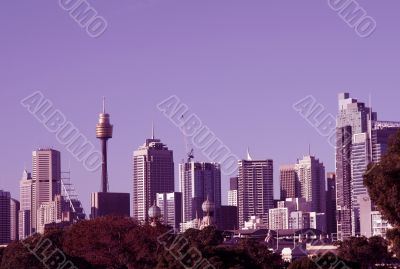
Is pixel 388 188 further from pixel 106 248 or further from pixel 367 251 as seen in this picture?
pixel 367 251

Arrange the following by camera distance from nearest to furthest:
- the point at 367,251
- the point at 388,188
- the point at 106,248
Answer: the point at 388,188
the point at 106,248
the point at 367,251

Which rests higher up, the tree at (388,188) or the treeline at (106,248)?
the tree at (388,188)

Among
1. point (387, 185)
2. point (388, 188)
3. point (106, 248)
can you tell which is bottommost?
point (106, 248)

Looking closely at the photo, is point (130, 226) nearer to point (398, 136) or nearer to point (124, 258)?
point (124, 258)

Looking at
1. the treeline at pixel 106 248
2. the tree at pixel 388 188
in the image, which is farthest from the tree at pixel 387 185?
the treeline at pixel 106 248

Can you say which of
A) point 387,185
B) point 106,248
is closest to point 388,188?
point 387,185

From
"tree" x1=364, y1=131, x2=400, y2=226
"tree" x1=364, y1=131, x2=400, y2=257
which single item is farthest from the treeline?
"tree" x1=364, y1=131, x2=400, y2=226

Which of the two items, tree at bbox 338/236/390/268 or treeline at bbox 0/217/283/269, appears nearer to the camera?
treeline at bbox 0/217/283/269

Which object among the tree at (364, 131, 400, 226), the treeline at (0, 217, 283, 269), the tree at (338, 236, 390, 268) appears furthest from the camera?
the tree at (338, 236, 390, 268)

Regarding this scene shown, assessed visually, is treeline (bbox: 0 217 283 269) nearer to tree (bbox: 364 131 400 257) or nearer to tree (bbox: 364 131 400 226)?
tree (bbox: 364 131 400 257)

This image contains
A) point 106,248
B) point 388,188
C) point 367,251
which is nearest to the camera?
point 388,188

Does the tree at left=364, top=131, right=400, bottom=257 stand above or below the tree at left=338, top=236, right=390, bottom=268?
above

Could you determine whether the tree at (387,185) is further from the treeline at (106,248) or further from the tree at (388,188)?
the treeline at (106,248)

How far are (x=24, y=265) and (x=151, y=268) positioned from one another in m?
11.3
